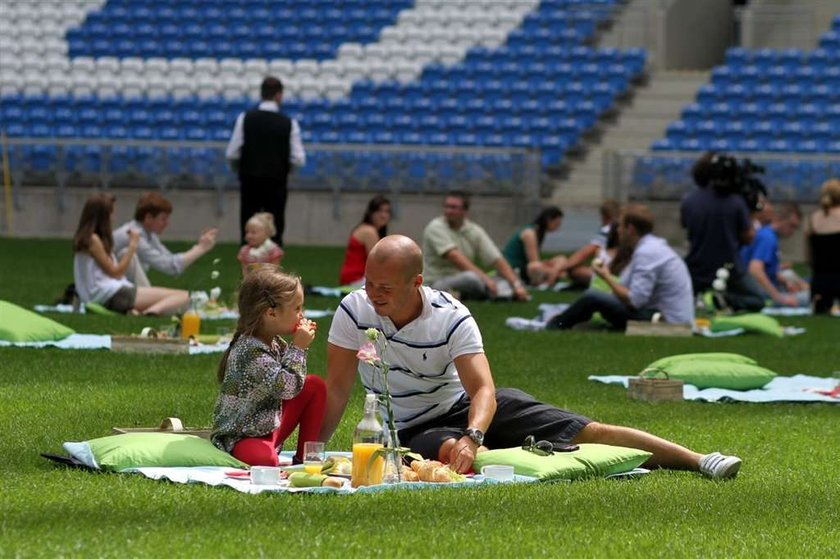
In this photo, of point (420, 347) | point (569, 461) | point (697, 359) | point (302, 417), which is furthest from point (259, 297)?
point (697, 359)

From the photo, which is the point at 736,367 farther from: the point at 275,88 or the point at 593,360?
the point at 275,88

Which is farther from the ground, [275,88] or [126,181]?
[275,88]

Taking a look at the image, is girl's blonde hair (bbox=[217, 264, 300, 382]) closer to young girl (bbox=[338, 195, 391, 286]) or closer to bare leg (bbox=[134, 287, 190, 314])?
bare leg (bbox=[134, 287, 190, 314])

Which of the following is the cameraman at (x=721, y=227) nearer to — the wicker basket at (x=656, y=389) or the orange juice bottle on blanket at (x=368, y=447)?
the wicker basket at (x=656, y=389)

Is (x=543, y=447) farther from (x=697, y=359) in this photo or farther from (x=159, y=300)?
(x=159, y=300)

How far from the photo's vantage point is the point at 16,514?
5570 millimetres

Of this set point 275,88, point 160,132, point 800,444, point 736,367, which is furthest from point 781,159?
point 800,444

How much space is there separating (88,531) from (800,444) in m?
3.91

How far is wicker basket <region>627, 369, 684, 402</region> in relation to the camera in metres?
9.58

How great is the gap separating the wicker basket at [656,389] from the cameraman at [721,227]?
21.3 ft

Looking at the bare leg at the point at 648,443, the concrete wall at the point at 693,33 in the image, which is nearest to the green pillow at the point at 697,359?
the bare leg at the point at 648,443

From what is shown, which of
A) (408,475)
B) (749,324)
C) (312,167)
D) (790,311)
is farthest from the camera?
(312,167)

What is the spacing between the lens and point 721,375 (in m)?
10.4

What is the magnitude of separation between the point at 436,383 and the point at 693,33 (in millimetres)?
23425
